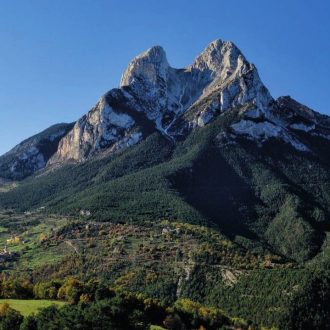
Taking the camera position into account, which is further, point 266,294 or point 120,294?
point 266,294

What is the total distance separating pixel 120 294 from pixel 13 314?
26.3 metres


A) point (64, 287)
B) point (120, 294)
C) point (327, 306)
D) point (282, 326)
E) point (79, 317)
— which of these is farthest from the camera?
point (327, 306)

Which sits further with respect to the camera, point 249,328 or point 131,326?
point 249,328

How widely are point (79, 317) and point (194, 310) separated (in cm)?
4443

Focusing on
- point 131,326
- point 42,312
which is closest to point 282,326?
point 131,326

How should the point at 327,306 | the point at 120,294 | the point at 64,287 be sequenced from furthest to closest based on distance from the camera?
1. the point at 327,306
2. the point at 64,287
3. the point at 120,294

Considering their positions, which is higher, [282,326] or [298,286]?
[298,286]

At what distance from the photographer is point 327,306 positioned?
183 metres

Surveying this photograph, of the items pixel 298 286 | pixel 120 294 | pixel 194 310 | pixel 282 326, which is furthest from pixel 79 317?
pixel 298 286

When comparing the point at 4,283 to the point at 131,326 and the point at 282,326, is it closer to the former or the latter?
the point at 131,326

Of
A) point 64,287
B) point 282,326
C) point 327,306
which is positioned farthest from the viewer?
point 327,306

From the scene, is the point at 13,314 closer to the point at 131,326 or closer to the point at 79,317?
the point at 79,317

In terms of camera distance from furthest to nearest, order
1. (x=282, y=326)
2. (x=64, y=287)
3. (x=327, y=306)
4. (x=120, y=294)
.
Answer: (x=327, y=306), (x=282, y=326), (x=64, y=287), (x=120, y=294)

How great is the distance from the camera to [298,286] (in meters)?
185
